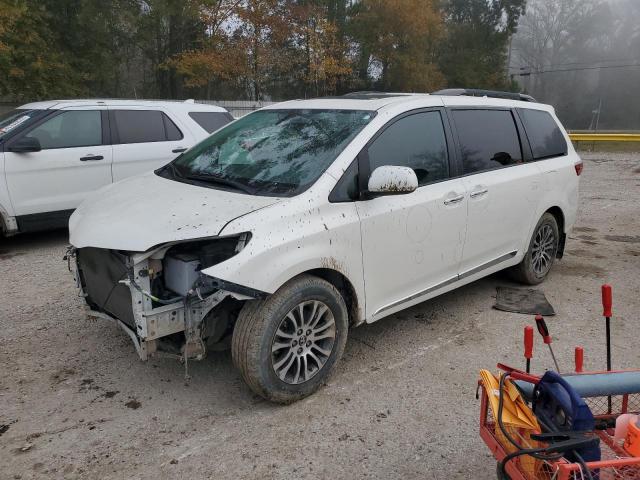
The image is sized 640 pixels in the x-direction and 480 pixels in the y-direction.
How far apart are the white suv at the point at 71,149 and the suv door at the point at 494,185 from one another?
4389mm

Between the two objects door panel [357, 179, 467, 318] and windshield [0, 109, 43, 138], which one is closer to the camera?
door panel [357, 179, 467, 318]

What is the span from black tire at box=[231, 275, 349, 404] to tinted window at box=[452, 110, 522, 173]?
5.59ft

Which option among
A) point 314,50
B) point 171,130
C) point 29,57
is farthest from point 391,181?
point 314,50

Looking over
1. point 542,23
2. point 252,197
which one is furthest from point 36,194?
point 542,23

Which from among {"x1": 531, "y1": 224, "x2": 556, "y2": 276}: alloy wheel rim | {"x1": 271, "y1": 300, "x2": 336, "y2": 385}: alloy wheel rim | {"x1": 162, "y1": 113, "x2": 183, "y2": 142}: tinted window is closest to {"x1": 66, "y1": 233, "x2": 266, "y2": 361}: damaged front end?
{"x1": 271, "y1": 300, "x2": 336, "y2": 385}: alloy wheel rim

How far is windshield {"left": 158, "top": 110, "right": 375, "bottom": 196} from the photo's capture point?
11.1ft

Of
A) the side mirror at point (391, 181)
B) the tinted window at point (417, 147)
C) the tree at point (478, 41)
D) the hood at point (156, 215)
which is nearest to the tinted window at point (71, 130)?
the hood at point (156, 215)

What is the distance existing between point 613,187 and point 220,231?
1141cm

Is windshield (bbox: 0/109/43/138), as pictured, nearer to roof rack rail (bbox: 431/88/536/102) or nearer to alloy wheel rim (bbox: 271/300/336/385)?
roof rack rail (bbox: 431/88/536/102)

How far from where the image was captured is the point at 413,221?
3.67 m

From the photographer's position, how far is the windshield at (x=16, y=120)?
620 cm

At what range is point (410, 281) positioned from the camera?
12.4 ft

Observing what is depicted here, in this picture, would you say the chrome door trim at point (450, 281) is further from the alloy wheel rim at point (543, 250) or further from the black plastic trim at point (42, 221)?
the black plastic trim at point (42, 221)

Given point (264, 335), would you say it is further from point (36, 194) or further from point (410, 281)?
point (36, 194)
